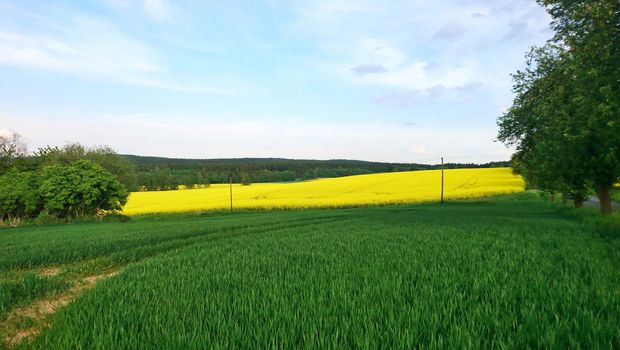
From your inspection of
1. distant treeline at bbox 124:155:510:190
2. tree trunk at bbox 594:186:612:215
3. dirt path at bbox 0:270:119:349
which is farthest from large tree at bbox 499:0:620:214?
distant treeline at bbox 124:155:510:190

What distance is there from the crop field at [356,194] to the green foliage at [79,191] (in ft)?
17.0

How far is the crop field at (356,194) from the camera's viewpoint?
52031mm

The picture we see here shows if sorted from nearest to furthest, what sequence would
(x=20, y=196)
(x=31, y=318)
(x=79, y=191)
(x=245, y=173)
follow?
(x=31, y=318)
(x=79, y=191)
(x=20, y=196)
(x=245, y=173)

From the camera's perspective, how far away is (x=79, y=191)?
1988 inches

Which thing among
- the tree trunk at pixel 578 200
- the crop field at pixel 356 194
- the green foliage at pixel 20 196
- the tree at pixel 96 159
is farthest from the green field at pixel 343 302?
the tree at pixel 96 159

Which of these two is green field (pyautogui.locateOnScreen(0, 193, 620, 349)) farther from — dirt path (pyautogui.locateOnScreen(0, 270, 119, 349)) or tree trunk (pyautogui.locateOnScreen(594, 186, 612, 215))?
tree trunk (pyautogui.locateOnScreen(594, 186, 612, 215))

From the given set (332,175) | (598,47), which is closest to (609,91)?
(598,47)

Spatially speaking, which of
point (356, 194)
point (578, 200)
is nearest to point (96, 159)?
point (356, 194)

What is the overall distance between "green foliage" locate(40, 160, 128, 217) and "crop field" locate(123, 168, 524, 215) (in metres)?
5.17

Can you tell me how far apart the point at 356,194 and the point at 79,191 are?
124ft

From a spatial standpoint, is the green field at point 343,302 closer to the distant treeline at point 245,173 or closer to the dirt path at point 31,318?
the dirt path at point 31,318

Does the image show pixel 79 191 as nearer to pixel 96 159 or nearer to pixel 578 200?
pixel 96 159

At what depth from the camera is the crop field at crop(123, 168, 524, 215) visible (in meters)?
52.0

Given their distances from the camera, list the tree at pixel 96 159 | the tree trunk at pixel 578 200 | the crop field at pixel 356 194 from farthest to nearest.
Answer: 1. the tree at pixel 96 159
2. the crop field at pixel 356 194
3. the tree trunk at pixel 578 200
